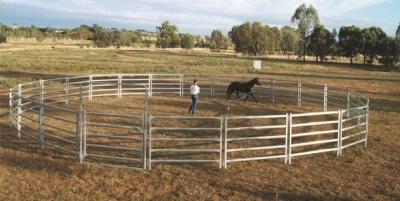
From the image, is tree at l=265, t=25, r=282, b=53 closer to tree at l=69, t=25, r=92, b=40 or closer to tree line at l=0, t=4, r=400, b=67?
tree line at l=0, t=4, r=400, b=67

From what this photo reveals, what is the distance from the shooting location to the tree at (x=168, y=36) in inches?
5645

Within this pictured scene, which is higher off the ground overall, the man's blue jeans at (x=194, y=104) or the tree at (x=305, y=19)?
the tree at (x=305, y=19)

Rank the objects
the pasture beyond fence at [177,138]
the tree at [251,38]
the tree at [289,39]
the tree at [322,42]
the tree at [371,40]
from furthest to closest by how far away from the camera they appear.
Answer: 1. the tree at [289,39]
2. the tree at [251,38]
3. the tree at [322,42]
4. the tree at [371,40]
5. the pasture beyond fence at [177,138]

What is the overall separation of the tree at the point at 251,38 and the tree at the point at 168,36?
4183 centimetres

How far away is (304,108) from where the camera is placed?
74.0 ft

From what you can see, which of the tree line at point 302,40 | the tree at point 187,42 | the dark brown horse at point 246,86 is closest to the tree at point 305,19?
the tree line at point 302,40

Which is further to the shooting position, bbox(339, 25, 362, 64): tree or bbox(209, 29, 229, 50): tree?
bbox(209, 29, 229, 50): tree

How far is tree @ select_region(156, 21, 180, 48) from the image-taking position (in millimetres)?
143375

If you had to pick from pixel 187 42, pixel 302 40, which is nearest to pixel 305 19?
pixel 302 40

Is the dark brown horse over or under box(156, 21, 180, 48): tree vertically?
under

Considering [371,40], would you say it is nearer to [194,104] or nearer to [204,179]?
[194,104]

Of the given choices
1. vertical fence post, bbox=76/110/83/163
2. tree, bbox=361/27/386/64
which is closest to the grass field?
vertical fence post, bbox=76/110/83/163

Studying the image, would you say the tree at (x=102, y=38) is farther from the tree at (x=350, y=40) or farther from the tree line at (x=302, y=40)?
the tree at (x=350, y=40)

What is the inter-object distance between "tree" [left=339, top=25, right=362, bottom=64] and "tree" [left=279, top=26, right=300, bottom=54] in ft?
91.9
